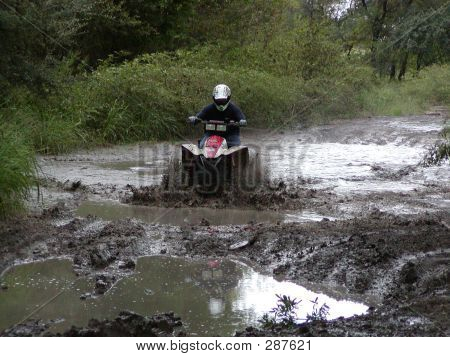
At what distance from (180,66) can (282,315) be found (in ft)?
54.0

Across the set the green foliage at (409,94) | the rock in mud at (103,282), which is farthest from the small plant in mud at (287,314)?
the green foliage at (409,94)

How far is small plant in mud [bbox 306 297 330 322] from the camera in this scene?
218 inches

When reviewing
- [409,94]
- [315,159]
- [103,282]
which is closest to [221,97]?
[103,282]

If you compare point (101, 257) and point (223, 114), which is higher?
point (223, 114)

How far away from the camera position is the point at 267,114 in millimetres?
24094

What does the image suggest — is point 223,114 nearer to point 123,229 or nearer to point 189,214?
point 189,214

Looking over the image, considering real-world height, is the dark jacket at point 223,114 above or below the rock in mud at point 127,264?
above

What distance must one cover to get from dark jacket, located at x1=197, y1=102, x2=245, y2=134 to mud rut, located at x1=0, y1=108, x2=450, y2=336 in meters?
1.33

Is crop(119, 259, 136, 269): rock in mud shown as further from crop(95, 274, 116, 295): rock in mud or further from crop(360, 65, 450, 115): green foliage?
crop(360, 65, 450, 115): green foliage

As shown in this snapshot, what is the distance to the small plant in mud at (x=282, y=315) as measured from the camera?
538 cm

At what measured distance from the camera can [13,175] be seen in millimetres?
8594

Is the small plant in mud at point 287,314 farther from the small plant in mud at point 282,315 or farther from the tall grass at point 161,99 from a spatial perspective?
the tall grass at point 161,99

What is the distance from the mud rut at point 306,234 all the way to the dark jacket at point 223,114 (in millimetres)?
1334

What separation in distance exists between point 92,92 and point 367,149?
7.92 metres
